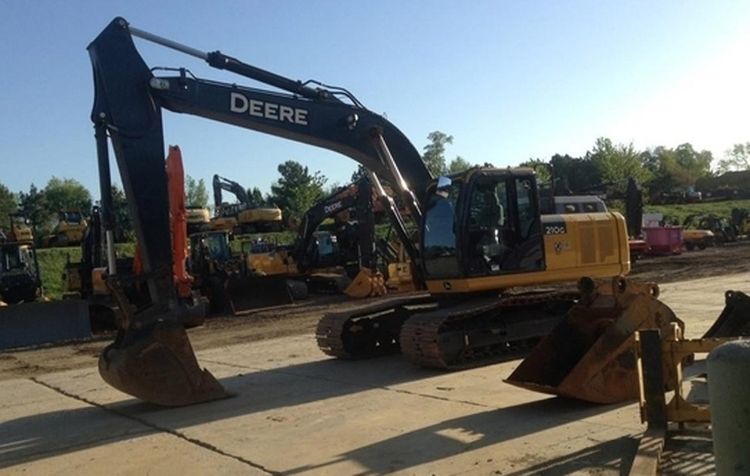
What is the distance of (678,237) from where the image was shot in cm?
3512

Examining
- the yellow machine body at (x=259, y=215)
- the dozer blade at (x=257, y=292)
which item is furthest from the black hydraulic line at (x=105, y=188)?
the yellow machine body at (x=259, y=215)

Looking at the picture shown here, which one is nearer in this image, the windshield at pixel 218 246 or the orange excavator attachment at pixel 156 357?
the orange excavator attachment at pixel 156 357

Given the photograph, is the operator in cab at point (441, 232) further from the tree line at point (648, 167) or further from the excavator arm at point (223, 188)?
the tree line at point (648, 167)

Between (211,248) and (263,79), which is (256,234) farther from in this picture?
(263,79)

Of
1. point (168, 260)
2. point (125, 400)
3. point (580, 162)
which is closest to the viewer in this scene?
point (168, 260)

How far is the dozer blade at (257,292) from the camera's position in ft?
71.8

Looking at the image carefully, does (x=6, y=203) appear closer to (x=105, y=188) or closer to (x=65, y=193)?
(x=65, y=193)

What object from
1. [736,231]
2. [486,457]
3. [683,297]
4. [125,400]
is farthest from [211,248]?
[736,231]

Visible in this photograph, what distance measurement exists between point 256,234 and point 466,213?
112 feet

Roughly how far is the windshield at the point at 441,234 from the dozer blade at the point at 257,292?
39.1 feet

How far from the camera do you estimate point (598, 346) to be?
705 centimetres

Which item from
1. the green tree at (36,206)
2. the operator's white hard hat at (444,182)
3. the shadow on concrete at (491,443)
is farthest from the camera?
the green tree at (36,206)

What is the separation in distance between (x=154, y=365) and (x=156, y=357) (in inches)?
3.9

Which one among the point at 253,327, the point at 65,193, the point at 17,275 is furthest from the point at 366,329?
the point at 65,193
